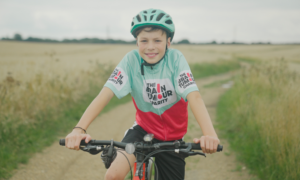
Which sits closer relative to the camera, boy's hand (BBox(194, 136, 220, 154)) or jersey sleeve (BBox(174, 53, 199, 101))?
boy's hand (BBox(194, 136, 220, 154))

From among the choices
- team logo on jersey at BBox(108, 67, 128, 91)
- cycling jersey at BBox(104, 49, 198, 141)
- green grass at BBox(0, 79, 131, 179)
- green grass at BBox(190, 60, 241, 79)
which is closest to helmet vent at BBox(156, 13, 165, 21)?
cycling jersey at BBox(104, 49, 198, 141)

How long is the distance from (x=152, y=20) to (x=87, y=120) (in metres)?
1.21

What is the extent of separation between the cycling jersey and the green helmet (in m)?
0.30

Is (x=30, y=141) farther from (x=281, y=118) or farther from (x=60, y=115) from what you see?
(x=281, y=118)

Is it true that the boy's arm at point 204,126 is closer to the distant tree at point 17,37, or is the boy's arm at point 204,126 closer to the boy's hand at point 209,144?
the boy's hand at point 209,144

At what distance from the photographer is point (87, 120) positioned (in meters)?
2.27

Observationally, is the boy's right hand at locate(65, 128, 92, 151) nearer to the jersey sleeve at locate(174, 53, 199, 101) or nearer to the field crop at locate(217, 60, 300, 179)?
the jersey sleeve at locate(174, 53, 199, 101)

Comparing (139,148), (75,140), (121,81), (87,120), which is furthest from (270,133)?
(75,140)

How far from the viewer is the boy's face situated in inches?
98.4

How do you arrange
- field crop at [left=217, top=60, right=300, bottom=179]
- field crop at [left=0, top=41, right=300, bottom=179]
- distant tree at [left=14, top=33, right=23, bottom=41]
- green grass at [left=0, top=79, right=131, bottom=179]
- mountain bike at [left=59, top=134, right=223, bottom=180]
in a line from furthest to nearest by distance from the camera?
distant tree at [left=14, top=33, right=23, bottom=41], field crop at [left=0, top=41, right=300, bottom=179], green grass at [left=0, top=79, right=131, bottom=179], field crop at [left=217, top=60, right=300, bottom=179], mountain bike at [left=59, top=134, right=223, bottom=180]

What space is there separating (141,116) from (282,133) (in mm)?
2595

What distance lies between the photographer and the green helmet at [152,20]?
2.45 metres

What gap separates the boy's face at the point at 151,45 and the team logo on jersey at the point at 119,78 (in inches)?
11.4

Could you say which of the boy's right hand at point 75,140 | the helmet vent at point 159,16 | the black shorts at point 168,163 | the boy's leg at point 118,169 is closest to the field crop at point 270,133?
the black shorts at point 168,163
